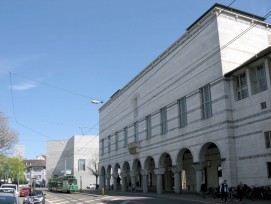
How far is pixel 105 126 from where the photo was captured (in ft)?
208

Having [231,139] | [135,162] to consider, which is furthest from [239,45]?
[135,162]

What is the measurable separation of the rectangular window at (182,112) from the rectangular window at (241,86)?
7.28m

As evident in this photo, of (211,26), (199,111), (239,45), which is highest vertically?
(211,26)

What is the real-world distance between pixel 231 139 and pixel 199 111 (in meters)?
4.81

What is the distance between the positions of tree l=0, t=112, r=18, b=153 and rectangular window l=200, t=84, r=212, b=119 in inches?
1045

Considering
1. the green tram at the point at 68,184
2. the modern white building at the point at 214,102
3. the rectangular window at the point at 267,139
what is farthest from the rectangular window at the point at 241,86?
the green tram at the point at 68,184

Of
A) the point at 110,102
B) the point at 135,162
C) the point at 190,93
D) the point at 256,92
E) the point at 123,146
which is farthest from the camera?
the point at 110,102

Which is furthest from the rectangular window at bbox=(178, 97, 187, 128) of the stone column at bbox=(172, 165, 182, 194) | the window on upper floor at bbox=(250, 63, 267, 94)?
the window on upper floor at bbox=(250, 63, 267, 94)

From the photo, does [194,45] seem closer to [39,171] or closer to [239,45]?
[239,45]

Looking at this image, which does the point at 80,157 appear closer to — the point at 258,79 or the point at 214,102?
the point at 214,102

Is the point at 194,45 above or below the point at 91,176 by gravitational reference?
above

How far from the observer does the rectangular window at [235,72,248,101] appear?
27719 mm

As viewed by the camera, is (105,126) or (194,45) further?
(105,126)

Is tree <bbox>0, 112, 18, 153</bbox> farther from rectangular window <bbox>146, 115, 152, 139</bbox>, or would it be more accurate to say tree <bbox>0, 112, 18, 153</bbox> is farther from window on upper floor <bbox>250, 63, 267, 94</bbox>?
window on upper floor <bbox>250, 63, 267, 94</bbox>
